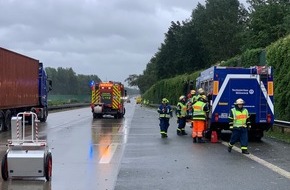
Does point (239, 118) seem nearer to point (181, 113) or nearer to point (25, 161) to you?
point (181, 113)

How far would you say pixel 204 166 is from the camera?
12117 millimetres

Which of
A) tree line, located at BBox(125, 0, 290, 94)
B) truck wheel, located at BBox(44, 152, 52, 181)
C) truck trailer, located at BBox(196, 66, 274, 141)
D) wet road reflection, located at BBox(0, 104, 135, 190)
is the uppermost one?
tree line, located at BBox(125, 0, 290, 94)

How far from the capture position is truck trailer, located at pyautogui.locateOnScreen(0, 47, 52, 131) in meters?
24.0

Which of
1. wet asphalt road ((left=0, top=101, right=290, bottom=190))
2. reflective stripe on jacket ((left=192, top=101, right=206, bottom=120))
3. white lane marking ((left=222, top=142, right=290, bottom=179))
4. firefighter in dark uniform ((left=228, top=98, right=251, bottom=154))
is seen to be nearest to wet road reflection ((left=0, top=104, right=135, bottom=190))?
wet asphalt road ((left=0, top=101, right=290, bottom=190))

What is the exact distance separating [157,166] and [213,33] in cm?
7319

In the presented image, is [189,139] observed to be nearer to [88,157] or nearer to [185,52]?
[88,157]

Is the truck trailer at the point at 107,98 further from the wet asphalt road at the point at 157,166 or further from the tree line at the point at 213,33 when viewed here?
the tree line at the point at 213,33

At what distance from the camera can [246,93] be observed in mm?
18359

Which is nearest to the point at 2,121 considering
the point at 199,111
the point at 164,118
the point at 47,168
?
the point at 164,118

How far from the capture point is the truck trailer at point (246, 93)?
59.9 feet

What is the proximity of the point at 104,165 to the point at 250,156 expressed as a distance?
4.22 m

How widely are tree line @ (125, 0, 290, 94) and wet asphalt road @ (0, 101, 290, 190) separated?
151 ft

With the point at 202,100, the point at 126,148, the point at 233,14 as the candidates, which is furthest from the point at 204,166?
the point at 233,14

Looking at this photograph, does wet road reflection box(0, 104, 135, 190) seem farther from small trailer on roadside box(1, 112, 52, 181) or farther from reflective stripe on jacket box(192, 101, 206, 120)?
reflective stripe on jacket box(192, 101, 206, 120)
